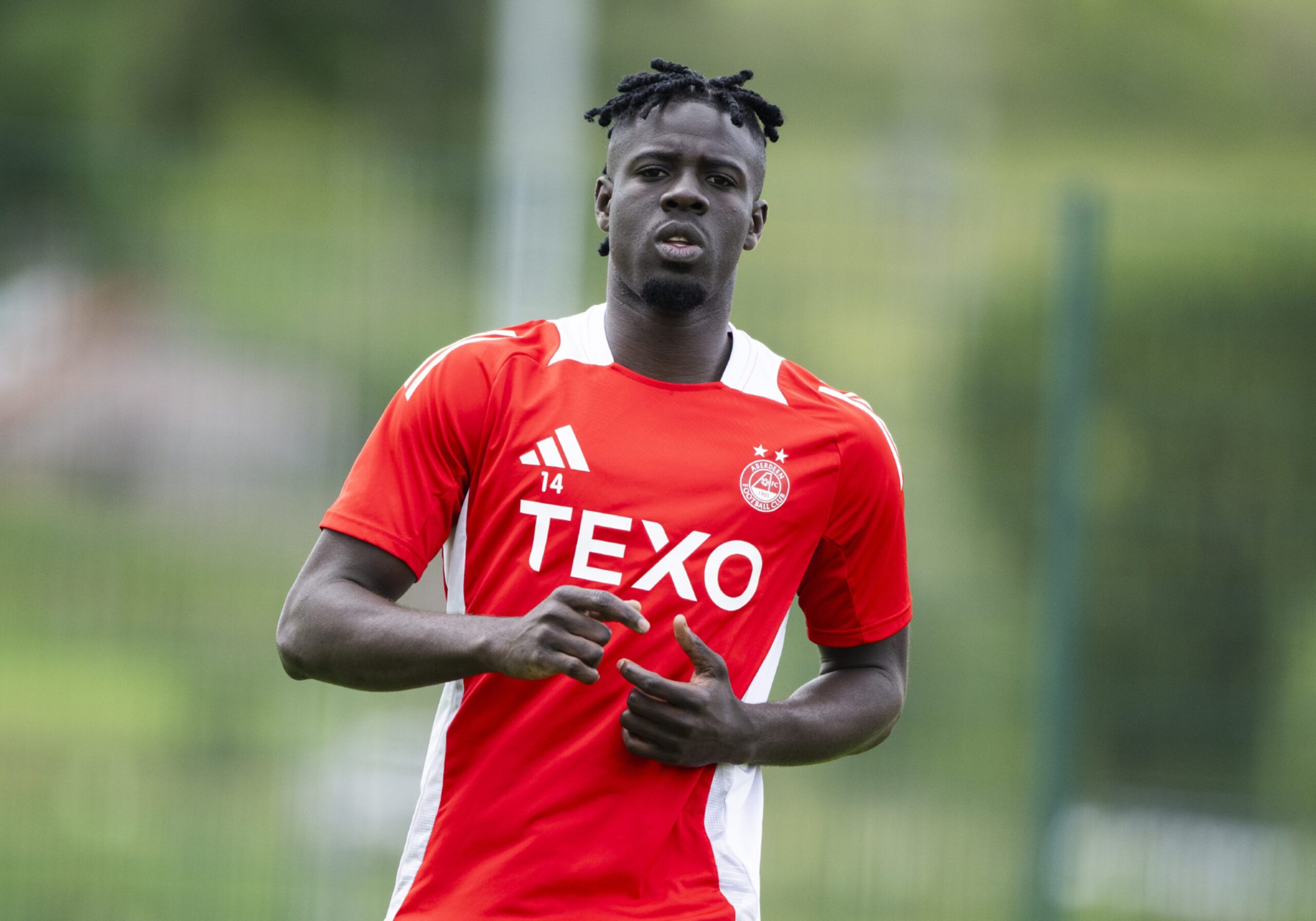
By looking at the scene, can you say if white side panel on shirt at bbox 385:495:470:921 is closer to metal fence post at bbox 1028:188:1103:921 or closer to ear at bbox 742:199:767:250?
ear at bbox 742:199:767:250

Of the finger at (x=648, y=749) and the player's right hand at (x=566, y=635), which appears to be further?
the finger at (x=648, y=749)

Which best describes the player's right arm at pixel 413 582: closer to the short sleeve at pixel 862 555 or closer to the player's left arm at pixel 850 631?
the player's left arm at pixel 850 631

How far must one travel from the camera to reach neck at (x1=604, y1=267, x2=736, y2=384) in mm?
3046

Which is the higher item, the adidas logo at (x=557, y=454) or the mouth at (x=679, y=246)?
the mouth at (x=679, y=246)

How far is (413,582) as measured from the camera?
2.89 metres

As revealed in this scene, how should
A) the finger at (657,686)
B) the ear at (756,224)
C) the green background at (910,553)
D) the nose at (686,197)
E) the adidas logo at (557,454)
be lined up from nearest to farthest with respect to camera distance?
the finger at (657,686) < the adidas logo at (557,454) < the nose at (686,197) < the ear at (756,224) < the green background at (910,553)

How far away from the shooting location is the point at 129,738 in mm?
6078

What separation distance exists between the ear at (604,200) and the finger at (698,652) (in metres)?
0.91

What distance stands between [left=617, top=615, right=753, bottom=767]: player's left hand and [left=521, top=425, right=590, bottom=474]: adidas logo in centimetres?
35

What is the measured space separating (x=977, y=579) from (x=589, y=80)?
10.6 m

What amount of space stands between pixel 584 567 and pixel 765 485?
0.39 meters

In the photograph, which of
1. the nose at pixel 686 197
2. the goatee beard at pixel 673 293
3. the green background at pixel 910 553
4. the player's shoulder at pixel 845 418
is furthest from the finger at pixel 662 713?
the green background at pixel 910 553

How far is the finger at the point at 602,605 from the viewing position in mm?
2496

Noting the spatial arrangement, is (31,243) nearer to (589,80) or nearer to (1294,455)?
(1294,455)
